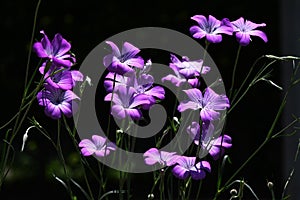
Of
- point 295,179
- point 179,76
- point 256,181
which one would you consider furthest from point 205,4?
point 179,76

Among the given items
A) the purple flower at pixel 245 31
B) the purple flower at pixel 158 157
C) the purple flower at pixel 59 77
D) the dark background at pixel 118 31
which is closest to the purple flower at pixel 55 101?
the purple flower at pixel 59 77

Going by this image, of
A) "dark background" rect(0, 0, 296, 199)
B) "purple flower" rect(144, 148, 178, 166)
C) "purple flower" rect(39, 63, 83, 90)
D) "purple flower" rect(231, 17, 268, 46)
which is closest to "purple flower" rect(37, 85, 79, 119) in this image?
"purple flower" rect(39, 63, 83, 90)

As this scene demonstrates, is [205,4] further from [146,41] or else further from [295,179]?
[295,179]

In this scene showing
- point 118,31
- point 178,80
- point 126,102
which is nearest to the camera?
point 126,102

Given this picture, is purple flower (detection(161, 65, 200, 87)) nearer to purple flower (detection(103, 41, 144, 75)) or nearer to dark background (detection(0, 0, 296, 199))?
purple flower (detection(103, 41, 144, 75))

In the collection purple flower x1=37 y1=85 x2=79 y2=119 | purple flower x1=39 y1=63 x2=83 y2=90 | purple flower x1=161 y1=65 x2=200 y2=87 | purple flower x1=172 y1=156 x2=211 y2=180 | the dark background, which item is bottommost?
the dark background

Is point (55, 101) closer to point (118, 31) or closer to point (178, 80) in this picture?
point (178, 80)

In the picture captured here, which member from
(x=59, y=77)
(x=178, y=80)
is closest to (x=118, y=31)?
(x=178, y=80)
